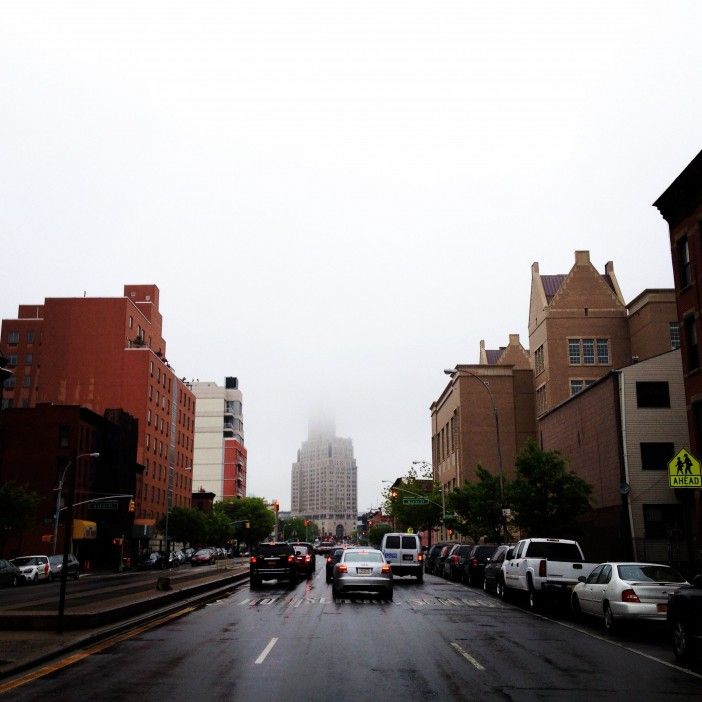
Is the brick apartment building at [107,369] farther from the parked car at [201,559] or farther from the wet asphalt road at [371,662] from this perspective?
the wet asphalt road at [371,662]

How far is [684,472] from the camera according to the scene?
2011cm

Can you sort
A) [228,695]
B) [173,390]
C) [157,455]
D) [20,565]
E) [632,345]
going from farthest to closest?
1. [173,390]
2. [157,455]
3. [632,345]
4. [20,565]
5. [228,695]

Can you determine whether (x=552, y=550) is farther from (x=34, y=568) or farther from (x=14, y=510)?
(x=14, y=510)

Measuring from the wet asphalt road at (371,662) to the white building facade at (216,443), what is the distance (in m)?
135

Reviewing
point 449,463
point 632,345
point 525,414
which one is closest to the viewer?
point 632,345

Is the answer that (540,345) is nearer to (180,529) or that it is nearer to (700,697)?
(180,529)

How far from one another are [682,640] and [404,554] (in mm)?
28219

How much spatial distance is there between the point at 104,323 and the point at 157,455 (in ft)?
57.8

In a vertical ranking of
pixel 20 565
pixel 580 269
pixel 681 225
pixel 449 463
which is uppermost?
pixel 580 269

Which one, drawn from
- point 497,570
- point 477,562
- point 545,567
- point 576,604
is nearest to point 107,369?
point 477,562

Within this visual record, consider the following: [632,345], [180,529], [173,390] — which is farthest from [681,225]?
[173,390]

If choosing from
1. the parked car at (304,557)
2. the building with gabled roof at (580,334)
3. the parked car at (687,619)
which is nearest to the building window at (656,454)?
the parked car at (304,557)

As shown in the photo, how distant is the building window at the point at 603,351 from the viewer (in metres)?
63.9

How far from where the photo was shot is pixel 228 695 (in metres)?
9.77
